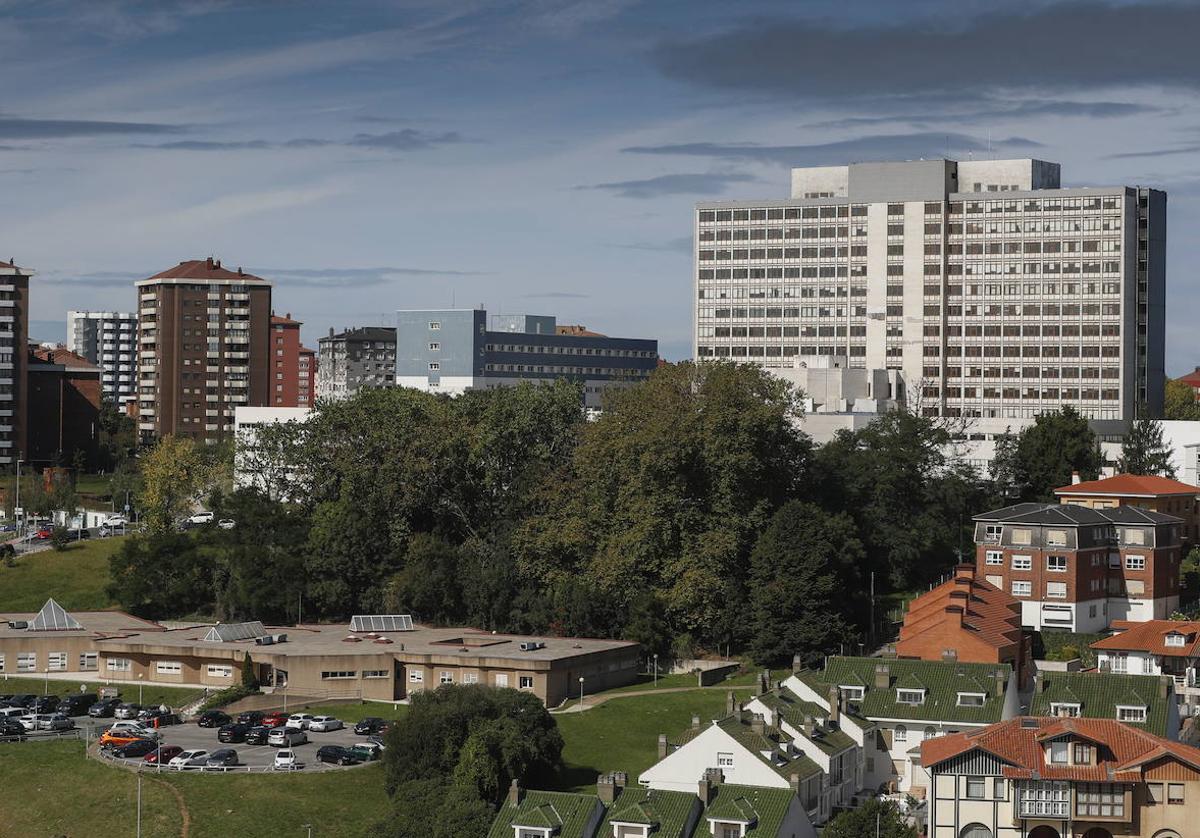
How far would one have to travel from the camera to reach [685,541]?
106m

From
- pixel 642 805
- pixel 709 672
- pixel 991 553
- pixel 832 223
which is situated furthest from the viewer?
pixel 832 223

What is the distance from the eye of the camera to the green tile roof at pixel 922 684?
83062 mm

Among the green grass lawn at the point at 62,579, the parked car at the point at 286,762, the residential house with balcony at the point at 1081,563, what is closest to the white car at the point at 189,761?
the parked car at the point at 286,762

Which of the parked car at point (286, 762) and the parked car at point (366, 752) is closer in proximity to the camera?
the parked car at point (286, 762)

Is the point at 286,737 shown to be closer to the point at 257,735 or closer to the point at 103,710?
the point at 257,735

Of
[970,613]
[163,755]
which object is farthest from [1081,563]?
[163,755]

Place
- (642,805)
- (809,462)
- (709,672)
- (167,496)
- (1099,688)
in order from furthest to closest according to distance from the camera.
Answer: (167,496), (809,462), (709,672), (1099,688), (642,805)

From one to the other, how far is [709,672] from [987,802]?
94.8 feet

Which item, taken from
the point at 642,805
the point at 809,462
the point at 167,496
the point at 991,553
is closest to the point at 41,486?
the point at 167,496

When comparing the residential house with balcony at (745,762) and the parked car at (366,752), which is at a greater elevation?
the residential house with balcony at (745,762)

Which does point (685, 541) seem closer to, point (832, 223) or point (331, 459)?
point (331, 459)

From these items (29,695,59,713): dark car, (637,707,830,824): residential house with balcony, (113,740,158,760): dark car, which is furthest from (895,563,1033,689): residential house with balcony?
(29,695,59,713): dark car

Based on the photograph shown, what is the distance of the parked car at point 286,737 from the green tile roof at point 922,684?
23745 mm

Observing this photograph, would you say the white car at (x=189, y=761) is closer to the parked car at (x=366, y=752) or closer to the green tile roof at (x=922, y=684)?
the parked car at (x=366, y=752)
